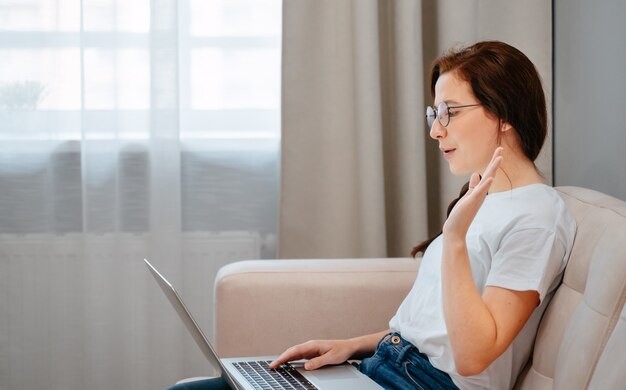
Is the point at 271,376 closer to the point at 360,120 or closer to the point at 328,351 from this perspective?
the point at 328,351

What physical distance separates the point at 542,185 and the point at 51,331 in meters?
1.80

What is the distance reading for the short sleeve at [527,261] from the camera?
1.36 meters

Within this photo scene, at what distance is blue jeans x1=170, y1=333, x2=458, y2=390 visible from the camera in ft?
4.90

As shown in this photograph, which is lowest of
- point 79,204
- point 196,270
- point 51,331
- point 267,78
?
point 51,331

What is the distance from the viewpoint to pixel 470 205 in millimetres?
1298

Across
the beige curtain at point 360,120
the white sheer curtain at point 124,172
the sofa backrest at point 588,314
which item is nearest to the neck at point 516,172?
the sofa backrest at point 588,314

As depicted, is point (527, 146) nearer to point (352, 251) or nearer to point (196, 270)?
point (352, 251)

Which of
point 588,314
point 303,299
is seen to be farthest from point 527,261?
point 303,299

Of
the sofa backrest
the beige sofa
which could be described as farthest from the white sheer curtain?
the sofa backrest

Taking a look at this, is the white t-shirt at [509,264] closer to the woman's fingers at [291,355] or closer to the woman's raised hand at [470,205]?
the woman's raised hand at [470,205]

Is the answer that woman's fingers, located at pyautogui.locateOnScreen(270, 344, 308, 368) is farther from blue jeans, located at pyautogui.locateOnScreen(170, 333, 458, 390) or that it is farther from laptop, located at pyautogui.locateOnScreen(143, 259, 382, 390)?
blue jeans, located at pyautogui.locateOnScreen(170, 333, 458, 390)

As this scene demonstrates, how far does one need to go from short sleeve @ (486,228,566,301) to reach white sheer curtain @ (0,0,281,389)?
4.68 feet

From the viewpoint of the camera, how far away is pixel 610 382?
105 cm

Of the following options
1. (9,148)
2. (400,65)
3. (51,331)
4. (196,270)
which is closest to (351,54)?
(400,65)
